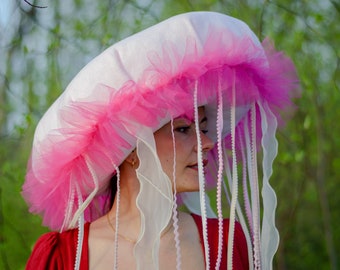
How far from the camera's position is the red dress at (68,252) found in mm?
2092

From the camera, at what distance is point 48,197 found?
2213 millimetres

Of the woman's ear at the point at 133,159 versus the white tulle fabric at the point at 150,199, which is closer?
the white tulle fabric at the point at 150,199

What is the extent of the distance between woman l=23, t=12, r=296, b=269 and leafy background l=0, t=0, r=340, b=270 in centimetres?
125

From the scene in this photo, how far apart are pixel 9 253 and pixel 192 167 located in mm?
1956

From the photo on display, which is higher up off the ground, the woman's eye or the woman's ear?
the woman's eye

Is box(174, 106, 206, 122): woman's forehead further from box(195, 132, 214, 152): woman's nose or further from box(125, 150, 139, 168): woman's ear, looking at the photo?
box(125, 150, 139, 168): woman's ear

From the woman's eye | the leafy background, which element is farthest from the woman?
the leafy background

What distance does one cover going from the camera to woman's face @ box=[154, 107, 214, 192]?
205cm

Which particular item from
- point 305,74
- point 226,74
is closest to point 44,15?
point 305,74

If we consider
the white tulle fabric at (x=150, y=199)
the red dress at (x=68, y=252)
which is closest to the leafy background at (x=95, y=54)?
the red dress at (x=68, y=252)

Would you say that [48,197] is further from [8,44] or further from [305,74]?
[305,74]

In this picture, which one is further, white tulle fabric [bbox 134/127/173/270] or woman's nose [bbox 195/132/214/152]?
woman's nose [bbox 195/132/214/152]

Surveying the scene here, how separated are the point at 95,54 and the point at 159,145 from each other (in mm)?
1636

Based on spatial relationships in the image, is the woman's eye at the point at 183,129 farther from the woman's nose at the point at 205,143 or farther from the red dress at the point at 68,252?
the red dress at the point at 68,252
